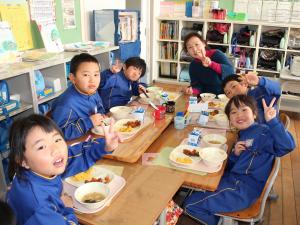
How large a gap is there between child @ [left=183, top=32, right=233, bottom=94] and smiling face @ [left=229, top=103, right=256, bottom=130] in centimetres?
105

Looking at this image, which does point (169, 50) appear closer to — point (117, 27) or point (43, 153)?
point (117, 27)

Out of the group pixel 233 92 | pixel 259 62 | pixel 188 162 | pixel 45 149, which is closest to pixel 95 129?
pixel 188 162

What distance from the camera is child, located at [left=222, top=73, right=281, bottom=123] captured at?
7.20 ft

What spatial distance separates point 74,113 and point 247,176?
114cm

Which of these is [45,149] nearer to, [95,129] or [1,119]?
[95,129]

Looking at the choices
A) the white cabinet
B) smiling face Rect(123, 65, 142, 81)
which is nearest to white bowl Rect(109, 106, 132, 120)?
smiling face Rect(123, 65, 142, 81)

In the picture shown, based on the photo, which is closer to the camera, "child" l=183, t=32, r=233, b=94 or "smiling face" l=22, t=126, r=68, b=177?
"smiling face" l=22, t=126, r=68, b=177

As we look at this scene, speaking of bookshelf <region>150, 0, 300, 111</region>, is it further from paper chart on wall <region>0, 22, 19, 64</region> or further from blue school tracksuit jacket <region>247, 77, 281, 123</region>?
paper chart on wall <region>0, 22, 19, 64</region>

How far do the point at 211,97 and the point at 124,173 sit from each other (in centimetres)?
141

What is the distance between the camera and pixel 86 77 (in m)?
1.98

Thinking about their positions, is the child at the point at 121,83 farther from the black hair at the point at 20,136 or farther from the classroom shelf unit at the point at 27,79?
the black hair at the point at 20,136

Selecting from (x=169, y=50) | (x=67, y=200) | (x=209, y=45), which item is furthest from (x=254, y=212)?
(x=169, y=50)

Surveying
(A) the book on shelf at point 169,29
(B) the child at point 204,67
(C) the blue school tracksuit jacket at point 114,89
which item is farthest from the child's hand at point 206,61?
(A) the book on shelf at point 169,29

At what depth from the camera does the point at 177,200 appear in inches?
90.8
